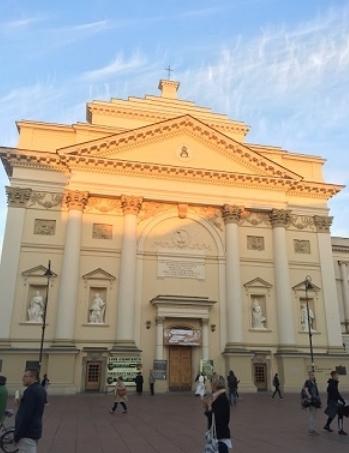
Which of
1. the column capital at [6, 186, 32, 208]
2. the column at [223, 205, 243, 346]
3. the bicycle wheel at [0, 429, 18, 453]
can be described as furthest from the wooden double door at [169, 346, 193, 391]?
the bicycle wheel at [0, 429, 18, 453]

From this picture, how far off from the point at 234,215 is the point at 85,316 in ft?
42.5

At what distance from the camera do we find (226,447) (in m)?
7.09

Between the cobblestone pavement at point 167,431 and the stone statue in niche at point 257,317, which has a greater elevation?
the stone statue in niche at point 257,317

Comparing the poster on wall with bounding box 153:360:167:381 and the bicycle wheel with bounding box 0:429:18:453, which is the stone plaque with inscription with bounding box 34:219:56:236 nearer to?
the poster on wall with bounding box 153:360:167:381

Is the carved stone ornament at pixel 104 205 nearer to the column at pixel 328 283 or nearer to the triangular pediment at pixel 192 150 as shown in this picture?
the triangular pediment at pixel 192 150

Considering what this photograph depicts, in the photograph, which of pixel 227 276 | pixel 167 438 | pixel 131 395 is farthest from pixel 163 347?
pixel 167 438

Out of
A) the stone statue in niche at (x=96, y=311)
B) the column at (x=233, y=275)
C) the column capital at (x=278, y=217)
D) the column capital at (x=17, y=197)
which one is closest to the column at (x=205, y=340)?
the column at (x=233, y=275)

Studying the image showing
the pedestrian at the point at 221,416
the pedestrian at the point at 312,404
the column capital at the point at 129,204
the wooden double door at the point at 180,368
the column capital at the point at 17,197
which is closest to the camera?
the pedestrian at the point at 221,416

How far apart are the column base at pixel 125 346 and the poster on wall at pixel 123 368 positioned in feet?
1.41

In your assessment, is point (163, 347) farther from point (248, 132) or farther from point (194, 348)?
point (248, 132)

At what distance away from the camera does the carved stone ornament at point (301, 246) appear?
36062mm

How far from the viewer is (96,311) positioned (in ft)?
101

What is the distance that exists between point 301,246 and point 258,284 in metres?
5.13

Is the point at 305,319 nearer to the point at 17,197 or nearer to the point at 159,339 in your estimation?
the point at 159,339
